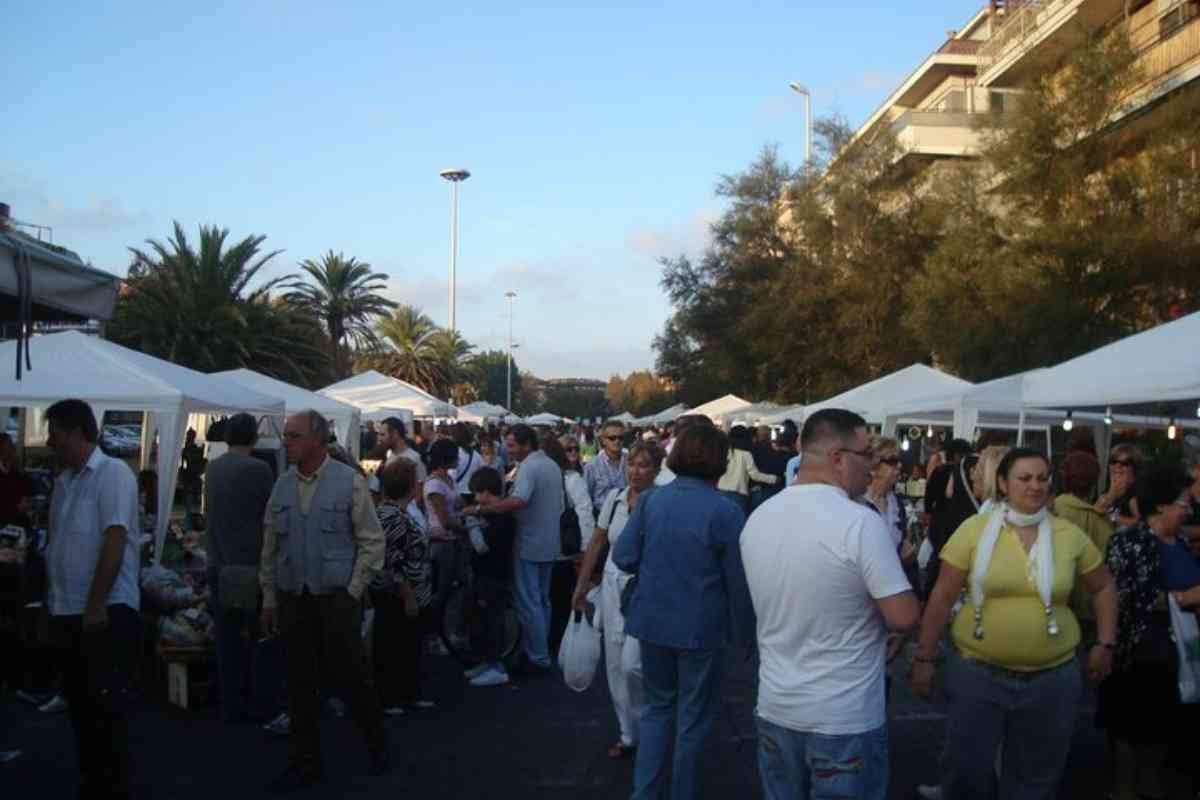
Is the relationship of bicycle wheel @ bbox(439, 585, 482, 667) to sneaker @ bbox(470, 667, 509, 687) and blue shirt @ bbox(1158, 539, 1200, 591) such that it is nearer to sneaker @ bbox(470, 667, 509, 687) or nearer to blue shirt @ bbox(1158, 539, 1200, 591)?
sneaker @ bbox(470, 667, 509, 687)

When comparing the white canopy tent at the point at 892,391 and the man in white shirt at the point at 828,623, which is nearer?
the man in white shirt at the point at 828,623

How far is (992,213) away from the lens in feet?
80.2

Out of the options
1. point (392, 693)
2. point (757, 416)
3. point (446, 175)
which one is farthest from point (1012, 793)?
point (446, 175)

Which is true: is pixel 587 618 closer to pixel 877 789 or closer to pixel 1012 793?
pixel 1012 793

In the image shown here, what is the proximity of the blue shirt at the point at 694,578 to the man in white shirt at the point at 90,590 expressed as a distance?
2.31 m

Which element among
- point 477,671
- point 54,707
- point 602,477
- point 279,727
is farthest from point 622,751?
point 602,477

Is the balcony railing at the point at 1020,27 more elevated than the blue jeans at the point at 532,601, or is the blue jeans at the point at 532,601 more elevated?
the balcony railing at the point at 1020,27

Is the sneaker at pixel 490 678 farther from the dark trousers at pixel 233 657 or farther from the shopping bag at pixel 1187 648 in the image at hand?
the shopping bag at pixel 1187 648

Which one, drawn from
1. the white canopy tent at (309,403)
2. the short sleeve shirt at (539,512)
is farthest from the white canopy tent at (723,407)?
the short sleeve shirt at (539,512)

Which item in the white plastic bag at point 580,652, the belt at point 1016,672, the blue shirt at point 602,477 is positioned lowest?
the white plastic bag at point 580,652

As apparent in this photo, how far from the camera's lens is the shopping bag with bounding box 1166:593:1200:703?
5336 millimetres

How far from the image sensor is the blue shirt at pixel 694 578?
486 cm

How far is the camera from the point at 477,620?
9312 mm

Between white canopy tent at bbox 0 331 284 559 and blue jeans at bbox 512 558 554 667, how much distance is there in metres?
4.07
